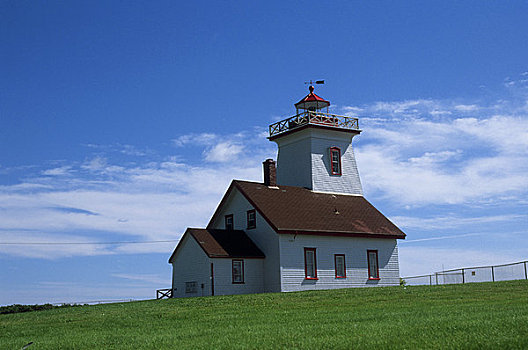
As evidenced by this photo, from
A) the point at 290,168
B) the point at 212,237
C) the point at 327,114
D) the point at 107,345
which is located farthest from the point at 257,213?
the point at 107,345

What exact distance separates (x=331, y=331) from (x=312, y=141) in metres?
29.2

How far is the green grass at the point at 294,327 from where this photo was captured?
11648mm

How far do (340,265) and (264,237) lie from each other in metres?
5.07

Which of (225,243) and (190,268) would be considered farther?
(190,268)

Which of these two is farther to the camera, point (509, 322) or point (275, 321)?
point (275, 321)

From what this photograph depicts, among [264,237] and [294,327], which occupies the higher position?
[264,237]

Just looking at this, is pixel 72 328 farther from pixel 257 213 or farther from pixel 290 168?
pixel 290 168

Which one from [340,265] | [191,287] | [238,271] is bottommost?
[191,287]

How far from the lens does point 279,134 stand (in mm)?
43781

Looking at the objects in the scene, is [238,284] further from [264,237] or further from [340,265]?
[340,265]

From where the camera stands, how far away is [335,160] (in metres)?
43.1

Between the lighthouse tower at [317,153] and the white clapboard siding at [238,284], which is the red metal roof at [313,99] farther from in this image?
the white clapboard siding at [238,284]

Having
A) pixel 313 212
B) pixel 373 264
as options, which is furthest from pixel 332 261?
pixel 373 264

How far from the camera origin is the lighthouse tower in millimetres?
41906
